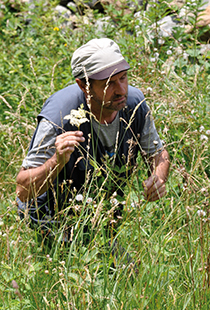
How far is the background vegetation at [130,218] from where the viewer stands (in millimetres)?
1706

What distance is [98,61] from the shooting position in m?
2.39

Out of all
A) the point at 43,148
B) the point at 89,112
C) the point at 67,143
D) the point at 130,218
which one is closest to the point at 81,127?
the point at 89,112

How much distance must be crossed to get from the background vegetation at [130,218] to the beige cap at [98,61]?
444mm

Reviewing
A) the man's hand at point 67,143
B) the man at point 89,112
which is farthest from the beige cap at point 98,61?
the man's hand at point 67,143

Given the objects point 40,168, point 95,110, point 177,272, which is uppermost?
point 95,110

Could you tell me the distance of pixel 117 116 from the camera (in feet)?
8.60

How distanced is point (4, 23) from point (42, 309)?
521 centimetres

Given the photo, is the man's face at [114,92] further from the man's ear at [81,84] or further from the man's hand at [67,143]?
the man's hand at [67,143]

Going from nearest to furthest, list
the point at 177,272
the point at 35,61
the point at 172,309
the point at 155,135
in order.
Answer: the point at 172,309, the point at 177,272, the point at 155,135, the point at 35,61

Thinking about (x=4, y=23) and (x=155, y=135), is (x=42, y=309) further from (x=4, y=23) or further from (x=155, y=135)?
(x=4, y=23)

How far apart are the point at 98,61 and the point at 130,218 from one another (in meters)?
1.00

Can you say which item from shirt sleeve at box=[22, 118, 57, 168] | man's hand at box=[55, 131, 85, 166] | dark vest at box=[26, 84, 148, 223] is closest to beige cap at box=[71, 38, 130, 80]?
dark vest at box=[26, 84, 148, 223]

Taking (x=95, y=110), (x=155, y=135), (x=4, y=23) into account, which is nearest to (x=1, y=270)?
(x=95, y=110)

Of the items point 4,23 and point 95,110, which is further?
point 4,23
